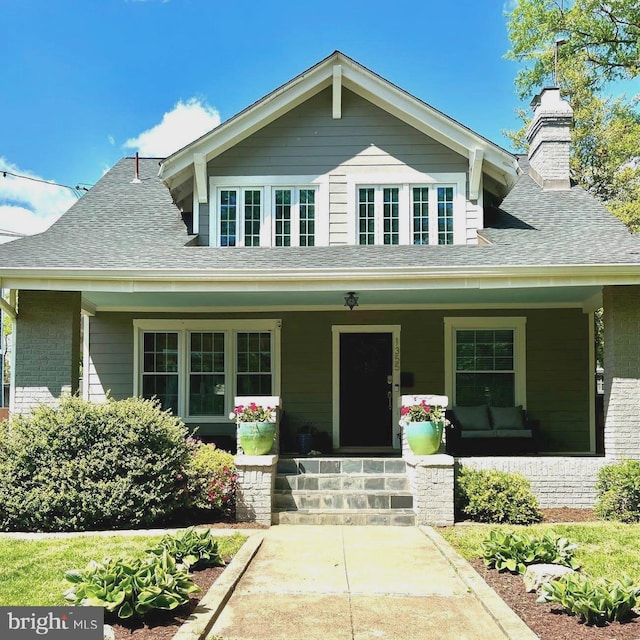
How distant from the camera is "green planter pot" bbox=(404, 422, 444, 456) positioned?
8438 millimetres

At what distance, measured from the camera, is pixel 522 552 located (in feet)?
19.2

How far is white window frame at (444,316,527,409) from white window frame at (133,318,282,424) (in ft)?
9.32

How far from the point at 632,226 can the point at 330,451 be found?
1345cm

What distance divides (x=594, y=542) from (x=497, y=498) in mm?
1402

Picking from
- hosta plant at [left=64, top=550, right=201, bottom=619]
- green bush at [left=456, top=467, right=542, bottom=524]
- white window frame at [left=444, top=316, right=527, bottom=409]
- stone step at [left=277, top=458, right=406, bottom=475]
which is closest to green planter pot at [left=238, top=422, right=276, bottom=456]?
stone step at [left=277, top=458, right=406, bottom=475]

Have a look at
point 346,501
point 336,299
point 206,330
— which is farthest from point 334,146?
point 346,501

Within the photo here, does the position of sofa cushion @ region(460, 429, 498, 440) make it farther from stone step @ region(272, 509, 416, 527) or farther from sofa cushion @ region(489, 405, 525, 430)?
stone step @ region(272, 509, 416, 527)

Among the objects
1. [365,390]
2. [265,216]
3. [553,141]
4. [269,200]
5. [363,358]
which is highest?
[553,141]

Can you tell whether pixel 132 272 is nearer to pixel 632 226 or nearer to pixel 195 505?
pixel 195 505

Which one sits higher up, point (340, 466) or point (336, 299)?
point (336, 299)

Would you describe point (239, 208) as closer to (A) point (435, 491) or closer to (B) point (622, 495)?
(A) point (435, 491)

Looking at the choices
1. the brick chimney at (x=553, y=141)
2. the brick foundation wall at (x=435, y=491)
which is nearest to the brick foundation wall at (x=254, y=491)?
the brick foundation wall at (x=435, y=491)

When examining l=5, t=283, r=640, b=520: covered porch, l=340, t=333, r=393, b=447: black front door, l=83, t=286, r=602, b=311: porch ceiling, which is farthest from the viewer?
l=340, t=333, r=393, b=447: black front door

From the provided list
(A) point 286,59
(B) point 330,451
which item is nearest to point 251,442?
(B) point 330,451
